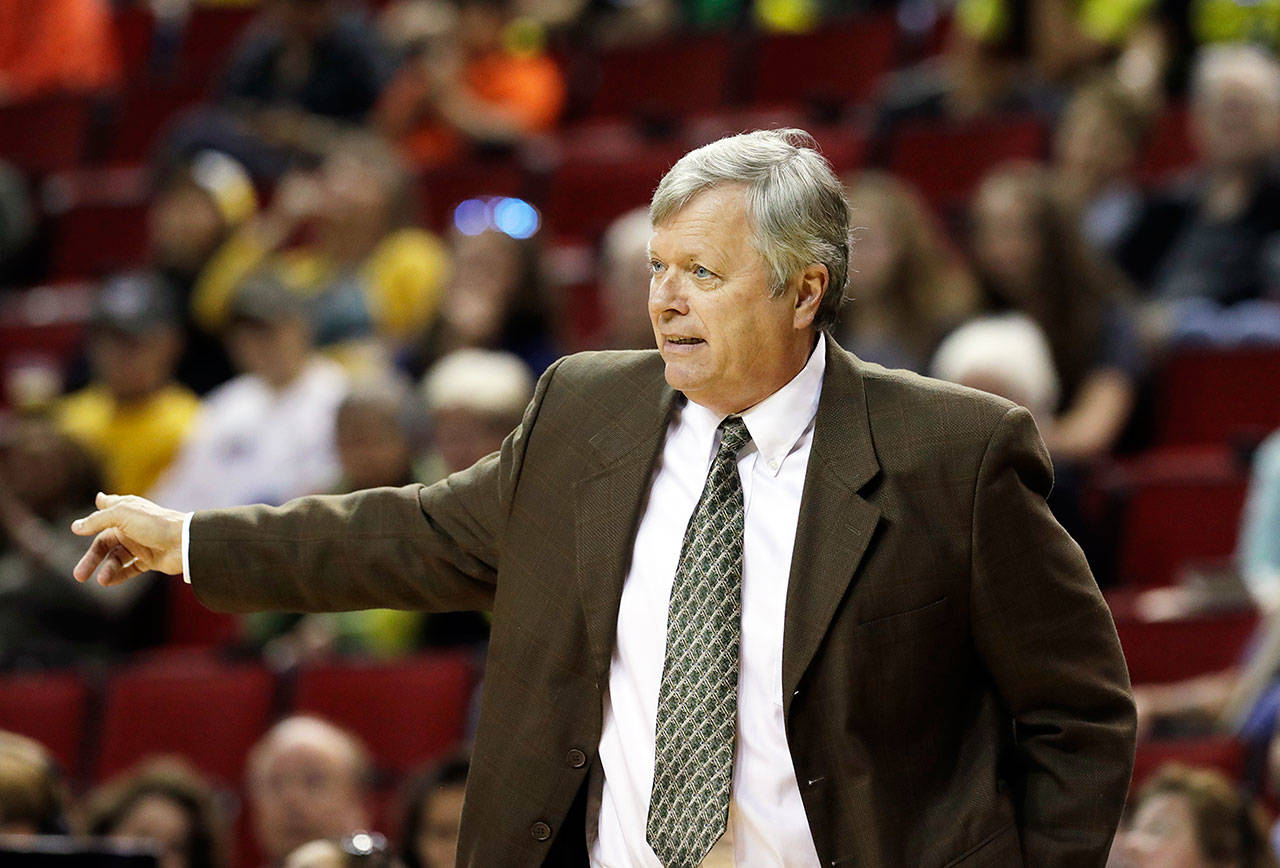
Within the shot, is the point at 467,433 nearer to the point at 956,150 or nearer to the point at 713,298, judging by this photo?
the point at 956,150

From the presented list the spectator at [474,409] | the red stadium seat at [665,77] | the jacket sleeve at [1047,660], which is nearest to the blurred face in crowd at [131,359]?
the spectator at [474,409]

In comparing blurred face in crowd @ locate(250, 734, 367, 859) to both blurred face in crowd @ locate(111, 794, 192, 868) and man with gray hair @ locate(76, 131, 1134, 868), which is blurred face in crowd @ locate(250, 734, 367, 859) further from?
man with gray hair @ locate(76, 131, 1134, 868)

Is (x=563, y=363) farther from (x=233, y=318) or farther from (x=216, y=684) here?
(x=233, y=318)

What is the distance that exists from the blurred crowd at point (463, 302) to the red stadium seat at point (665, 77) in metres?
0.10

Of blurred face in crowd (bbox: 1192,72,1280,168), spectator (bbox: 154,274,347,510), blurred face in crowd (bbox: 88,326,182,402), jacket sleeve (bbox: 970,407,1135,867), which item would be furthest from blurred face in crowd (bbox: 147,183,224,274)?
jacket sleeve (bbox: 970,407,1135,867)

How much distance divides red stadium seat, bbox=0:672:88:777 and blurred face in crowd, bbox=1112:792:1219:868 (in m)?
2.64

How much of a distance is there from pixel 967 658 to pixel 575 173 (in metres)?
4.67

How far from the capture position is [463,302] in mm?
5367

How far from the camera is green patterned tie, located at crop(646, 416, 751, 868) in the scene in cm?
190

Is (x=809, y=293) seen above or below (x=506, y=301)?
above

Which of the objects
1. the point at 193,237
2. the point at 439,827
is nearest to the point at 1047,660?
the point at 439,827

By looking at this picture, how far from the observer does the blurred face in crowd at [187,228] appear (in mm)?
6402

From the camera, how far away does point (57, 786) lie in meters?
3.51

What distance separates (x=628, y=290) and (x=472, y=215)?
67.0 inches
